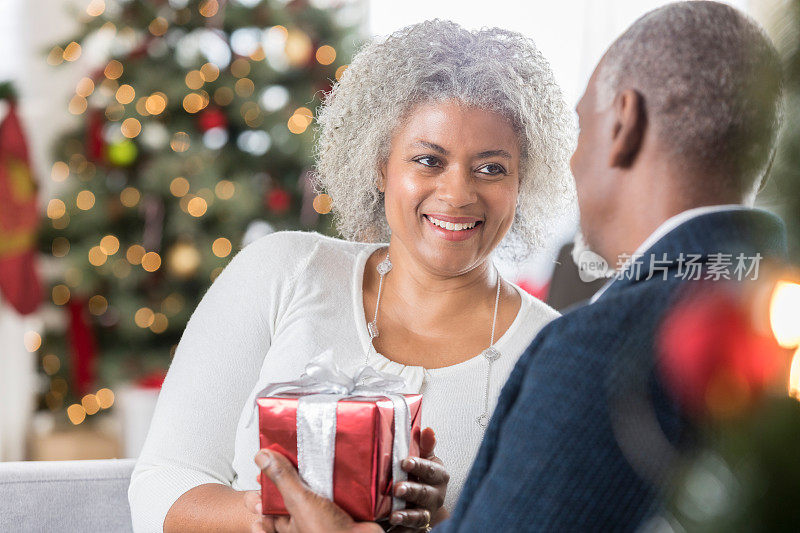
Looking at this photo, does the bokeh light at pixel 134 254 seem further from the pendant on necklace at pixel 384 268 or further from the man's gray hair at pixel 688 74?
the man's gray hair at pixel 688 74

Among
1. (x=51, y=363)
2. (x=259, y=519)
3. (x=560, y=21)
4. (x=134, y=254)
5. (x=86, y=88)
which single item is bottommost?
(x=51, y=363)

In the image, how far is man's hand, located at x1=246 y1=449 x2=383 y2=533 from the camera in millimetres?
983

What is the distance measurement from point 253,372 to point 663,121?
0.97m

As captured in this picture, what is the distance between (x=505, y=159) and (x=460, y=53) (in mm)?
259

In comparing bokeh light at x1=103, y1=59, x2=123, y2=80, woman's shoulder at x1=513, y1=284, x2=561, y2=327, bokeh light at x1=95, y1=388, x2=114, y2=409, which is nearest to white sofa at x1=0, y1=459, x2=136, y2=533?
woman's shoulder at x1=513, y1=284, x2=561, y2=327

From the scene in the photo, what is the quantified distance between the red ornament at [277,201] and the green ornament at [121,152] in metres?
0.65

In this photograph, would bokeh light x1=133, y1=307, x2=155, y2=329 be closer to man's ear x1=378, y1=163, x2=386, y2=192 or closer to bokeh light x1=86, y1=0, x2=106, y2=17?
bokeh light x1=86, y1=0, x2=106, y2=17

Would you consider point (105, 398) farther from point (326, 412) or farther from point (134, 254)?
point (326, 412)

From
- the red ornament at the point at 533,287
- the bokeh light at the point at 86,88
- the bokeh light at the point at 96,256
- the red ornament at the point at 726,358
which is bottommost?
the red ornament at the point at 533,287

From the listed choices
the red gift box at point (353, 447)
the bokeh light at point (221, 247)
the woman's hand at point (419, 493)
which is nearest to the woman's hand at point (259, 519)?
the red gift box at point (353, 447)

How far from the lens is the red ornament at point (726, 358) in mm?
342

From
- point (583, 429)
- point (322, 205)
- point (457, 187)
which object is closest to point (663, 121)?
point (583, 429)

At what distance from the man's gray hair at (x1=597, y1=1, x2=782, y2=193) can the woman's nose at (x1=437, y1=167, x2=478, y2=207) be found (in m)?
0.62

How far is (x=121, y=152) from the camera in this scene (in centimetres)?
362
